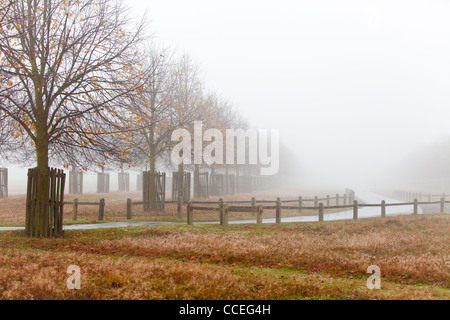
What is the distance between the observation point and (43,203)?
15.5 m

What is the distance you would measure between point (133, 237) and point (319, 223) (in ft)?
34.1

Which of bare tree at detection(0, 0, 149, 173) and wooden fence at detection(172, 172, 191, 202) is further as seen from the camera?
wooden fence at detection(172, 172, 191, 202)

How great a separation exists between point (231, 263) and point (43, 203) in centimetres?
827

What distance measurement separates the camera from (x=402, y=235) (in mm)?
17062

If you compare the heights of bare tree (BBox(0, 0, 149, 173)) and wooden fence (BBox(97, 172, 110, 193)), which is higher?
bare tree (BBox(0, 0, 149, 173))

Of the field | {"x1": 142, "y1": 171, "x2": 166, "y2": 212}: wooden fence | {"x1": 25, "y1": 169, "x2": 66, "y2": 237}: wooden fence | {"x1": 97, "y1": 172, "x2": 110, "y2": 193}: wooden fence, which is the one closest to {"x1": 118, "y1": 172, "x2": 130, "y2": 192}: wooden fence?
{"x1": 97, "y1": 172, "x2": 110, "y2": 193}: wooden fence

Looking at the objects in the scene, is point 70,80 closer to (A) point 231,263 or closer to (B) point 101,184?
(A) point 231,263

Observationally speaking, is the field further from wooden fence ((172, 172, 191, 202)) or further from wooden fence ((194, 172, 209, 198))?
wooden fence ((194, 172, 209, 198))

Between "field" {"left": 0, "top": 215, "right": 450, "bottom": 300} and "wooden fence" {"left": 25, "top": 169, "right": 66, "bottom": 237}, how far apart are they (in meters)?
0.81

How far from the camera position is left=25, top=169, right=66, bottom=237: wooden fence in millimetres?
15438

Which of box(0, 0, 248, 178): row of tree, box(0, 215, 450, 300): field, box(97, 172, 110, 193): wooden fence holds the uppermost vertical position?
box(0, 0, 248, 178): row of tree

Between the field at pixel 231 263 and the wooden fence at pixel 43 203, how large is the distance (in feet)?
2.65
